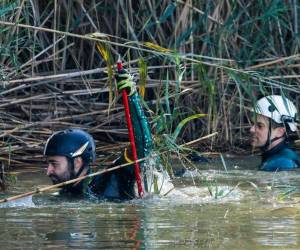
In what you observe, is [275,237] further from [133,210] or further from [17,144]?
[17,144]

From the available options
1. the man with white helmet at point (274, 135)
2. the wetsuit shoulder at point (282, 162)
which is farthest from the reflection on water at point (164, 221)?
the man with white helmet at point (274, 135)

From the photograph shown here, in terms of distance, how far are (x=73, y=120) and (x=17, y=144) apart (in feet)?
3.02

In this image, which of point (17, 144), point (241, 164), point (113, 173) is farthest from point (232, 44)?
point (113, 173)

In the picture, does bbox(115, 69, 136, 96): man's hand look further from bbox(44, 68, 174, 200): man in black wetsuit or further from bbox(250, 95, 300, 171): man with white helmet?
bbox(250, 95, 300, 171): man with white helmet

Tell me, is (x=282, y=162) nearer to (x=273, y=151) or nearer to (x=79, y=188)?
(x=273, y=151)

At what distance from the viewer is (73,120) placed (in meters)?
10.5

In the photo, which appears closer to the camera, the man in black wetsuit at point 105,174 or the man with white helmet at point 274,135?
the man in black wetsuit at point 105,174

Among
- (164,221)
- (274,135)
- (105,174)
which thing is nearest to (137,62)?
(274,135)

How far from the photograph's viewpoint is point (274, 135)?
33.9ft

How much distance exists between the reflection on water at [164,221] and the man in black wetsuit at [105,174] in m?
0.15

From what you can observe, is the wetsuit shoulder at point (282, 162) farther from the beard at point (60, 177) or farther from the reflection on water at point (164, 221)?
the beard at point (60, 177)

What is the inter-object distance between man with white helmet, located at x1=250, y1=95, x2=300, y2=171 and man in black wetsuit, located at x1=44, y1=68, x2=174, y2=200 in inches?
91.7

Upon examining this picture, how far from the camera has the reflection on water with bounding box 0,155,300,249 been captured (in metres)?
5.85

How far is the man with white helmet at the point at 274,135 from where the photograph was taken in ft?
32.9
